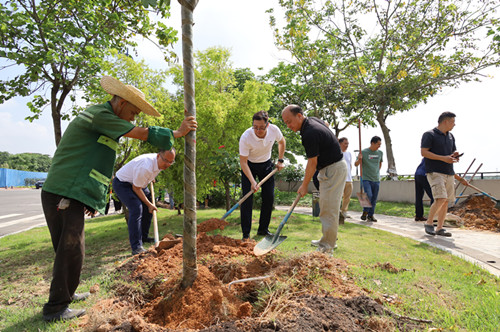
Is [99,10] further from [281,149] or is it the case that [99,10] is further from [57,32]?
[281,149]

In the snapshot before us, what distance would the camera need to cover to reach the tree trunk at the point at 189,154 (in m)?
2.49

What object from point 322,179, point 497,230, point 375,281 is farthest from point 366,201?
point 375,281

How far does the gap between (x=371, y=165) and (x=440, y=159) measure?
276cm

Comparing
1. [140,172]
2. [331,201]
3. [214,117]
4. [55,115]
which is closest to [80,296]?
[140,172]

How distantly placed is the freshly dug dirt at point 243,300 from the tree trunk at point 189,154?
0.58 ft

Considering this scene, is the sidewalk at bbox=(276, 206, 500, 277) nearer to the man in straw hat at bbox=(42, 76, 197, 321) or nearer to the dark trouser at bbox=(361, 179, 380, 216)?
the dark trouser at bbox=(361, 179, 380, 216)

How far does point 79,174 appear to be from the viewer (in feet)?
8.85

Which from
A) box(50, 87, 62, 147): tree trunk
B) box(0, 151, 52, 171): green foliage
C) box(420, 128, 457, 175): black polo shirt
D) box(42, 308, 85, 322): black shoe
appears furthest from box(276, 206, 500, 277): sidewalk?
box(0, 151, 52, 171): green foliage

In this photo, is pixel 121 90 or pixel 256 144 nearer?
pixel 121 90

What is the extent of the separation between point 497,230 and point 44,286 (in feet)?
29.2

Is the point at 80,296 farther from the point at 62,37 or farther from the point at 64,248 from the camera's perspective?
the point at 62,37

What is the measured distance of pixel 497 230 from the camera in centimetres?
698

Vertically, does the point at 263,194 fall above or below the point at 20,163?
below

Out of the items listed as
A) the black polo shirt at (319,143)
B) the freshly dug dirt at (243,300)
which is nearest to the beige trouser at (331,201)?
the black polo shirt at (319,143)
